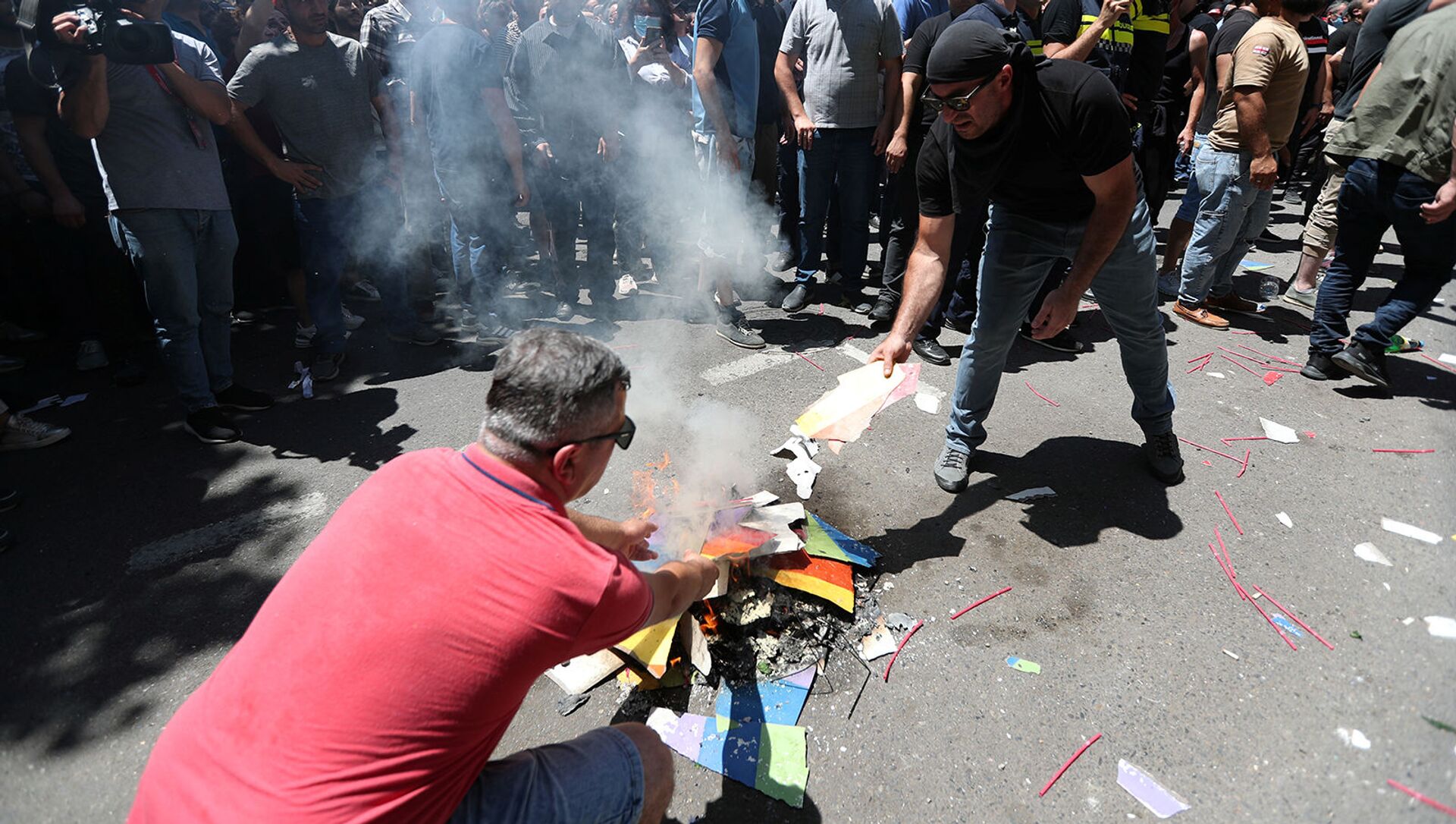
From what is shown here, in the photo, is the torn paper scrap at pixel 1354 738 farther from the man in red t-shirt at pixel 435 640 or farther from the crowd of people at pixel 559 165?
the crowd of people at pixel 559 165

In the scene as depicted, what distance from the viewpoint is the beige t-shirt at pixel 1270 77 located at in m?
4.68

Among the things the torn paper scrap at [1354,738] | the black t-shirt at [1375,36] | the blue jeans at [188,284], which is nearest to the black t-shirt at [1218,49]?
the black t-shirt at [1375,36]

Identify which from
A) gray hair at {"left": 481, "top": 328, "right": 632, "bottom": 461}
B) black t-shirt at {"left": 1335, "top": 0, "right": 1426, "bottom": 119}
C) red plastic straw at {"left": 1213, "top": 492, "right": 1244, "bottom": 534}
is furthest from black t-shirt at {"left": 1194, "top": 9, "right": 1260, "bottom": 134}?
gray hair at {"left": 481, "top": 328, "right": 632, "bottom": 461}

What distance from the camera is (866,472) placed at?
12.5 ft

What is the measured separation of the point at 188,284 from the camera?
3.92 meters

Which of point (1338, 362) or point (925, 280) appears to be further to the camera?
point (1338, 362)

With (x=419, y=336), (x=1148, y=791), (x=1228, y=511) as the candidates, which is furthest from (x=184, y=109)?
(x=1228, y=511)

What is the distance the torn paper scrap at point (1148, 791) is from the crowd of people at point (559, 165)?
2769 mm

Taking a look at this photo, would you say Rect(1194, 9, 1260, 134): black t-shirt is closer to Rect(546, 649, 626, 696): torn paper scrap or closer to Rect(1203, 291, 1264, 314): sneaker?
Rect(1203, 291, 1264, 314): sneaker

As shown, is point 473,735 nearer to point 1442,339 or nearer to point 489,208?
point 489,208

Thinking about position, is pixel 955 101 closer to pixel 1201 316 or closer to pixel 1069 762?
pixel 1069 762

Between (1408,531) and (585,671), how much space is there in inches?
148

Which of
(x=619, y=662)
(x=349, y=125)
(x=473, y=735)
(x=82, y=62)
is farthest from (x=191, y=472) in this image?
(x=473, y=735)

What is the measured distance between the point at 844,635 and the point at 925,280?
1.52 meters
